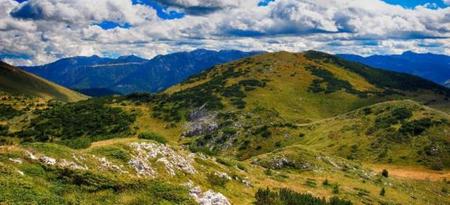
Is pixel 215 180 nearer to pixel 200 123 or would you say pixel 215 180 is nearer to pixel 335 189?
pixel 335 189

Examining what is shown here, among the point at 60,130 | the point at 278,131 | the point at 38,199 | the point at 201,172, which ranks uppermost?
the point at 38,199

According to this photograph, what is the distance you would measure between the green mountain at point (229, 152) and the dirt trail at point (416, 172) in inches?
9.0

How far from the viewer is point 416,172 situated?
80750 millimetres

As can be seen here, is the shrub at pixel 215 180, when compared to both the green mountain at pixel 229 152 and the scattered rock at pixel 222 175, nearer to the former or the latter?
the green mountain at pixel 229 152

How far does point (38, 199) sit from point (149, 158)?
12.2m

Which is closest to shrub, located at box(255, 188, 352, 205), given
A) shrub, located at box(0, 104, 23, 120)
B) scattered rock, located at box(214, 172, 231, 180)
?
scattered rock, located at box(214, 172, 231, 180)

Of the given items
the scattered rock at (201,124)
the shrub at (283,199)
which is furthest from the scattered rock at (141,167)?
the scattered rock at (201,124)

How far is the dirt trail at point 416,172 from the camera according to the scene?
253ft

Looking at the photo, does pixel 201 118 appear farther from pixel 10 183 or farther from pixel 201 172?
pixel 10 183

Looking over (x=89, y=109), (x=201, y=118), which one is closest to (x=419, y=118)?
(x=201, y=118)

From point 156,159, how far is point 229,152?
79882 mm

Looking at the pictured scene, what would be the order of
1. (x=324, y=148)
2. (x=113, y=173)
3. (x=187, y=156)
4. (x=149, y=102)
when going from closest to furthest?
(x=113, y=173)
(x=187, y=156)
(x=324, y=148)
(x=149, y=102)

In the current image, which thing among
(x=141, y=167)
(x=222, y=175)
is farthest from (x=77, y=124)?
(x=141, y=167)

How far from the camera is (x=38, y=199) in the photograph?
64.1ft
